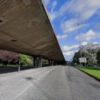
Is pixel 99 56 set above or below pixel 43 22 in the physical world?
below

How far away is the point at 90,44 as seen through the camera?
190 ft

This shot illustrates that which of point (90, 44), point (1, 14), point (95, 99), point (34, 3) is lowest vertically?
point (95, 99)

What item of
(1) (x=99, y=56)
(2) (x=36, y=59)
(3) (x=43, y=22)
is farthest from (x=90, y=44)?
(3) (x=43, y=22)

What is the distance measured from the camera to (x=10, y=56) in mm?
32438

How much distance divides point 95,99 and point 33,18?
7.33 m

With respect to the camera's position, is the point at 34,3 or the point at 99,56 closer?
the point at 34,3

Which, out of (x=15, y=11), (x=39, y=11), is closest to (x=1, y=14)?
(x=15, y=11)

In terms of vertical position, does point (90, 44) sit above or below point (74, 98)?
above

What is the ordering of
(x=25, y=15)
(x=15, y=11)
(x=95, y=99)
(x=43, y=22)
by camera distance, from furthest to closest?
A: (x=43, y=22), (x=25, y=15), (x=15, y=11), (x=95, y=99)

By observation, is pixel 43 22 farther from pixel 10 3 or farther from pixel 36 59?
pixel 36 59

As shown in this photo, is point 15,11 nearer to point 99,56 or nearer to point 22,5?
point 22,5

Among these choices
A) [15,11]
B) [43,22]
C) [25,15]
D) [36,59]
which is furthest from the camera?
[36,59]

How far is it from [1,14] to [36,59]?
26462mm

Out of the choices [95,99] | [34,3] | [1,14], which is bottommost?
[95,99]
